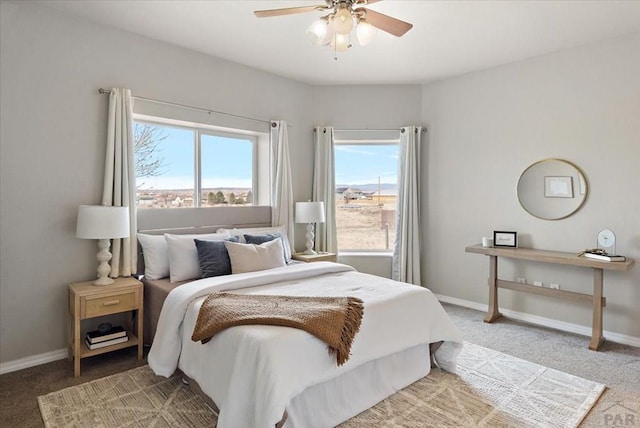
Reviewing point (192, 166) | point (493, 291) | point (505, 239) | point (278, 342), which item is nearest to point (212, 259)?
point (192, 166)

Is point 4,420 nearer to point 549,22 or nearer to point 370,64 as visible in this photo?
point 370,64

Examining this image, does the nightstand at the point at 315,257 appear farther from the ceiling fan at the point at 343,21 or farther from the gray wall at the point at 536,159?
the ceiling fan at the point at 343,21

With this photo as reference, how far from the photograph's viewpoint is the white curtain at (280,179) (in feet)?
14.5

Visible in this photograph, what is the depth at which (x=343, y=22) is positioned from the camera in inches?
86.0

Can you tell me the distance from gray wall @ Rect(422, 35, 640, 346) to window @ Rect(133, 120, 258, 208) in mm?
2384

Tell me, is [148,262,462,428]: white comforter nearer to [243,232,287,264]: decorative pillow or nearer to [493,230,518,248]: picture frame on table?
[243,232,287,264]: decorative pillow

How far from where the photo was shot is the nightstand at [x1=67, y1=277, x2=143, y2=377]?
2717 millimetres

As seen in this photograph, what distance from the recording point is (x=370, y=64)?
13.7ft

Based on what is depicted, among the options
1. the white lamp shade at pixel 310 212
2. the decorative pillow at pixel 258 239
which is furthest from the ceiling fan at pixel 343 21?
the white lamp shade at pixel 310 212

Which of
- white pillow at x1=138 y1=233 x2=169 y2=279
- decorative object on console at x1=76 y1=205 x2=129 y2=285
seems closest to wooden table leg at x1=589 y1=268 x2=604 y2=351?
white pillow at x1=138 y1=233 x2=169 y2=279

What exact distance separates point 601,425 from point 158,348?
8.90 feet

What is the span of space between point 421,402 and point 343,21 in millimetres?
2362

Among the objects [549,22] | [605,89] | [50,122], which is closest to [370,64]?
[549,22]

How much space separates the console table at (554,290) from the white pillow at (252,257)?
213 centimetres
